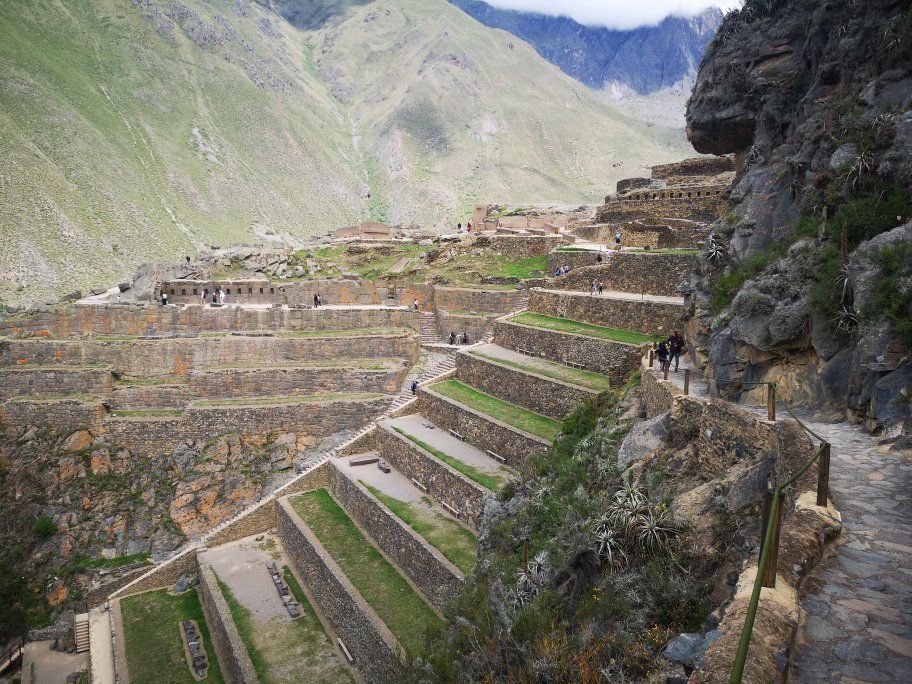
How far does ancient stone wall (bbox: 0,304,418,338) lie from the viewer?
2672 cm

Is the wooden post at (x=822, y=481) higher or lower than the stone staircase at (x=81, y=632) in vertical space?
higher

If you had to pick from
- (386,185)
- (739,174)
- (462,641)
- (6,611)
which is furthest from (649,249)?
(386,185)

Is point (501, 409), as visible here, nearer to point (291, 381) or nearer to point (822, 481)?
point (291, 381)

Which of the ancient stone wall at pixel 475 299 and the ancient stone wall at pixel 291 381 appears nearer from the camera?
the ancient stone wall at pixel 291 381

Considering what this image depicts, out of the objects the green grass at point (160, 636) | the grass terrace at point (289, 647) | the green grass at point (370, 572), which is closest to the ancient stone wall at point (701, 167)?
the green grass at point (370, 572)

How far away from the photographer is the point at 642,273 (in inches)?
813

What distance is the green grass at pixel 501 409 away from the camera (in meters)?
16.4

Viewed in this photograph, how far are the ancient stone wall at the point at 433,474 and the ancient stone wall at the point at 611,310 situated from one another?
723 cm

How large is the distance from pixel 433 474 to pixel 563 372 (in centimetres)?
499

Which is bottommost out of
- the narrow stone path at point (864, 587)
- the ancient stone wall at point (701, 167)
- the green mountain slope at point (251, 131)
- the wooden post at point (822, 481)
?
the narrow stone path at point (864, 587)

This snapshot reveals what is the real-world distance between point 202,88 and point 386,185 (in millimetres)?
27678

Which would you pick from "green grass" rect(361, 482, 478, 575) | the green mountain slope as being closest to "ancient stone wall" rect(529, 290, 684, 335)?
"green grass" rect(361, 482, 478, 575)

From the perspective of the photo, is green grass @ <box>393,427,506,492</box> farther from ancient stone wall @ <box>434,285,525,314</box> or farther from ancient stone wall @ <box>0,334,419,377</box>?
ancient stone wall @ <box>434,285,525,314</box>

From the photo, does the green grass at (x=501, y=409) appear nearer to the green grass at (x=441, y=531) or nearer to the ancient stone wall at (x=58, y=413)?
the green grass at (x=441, y=531)
